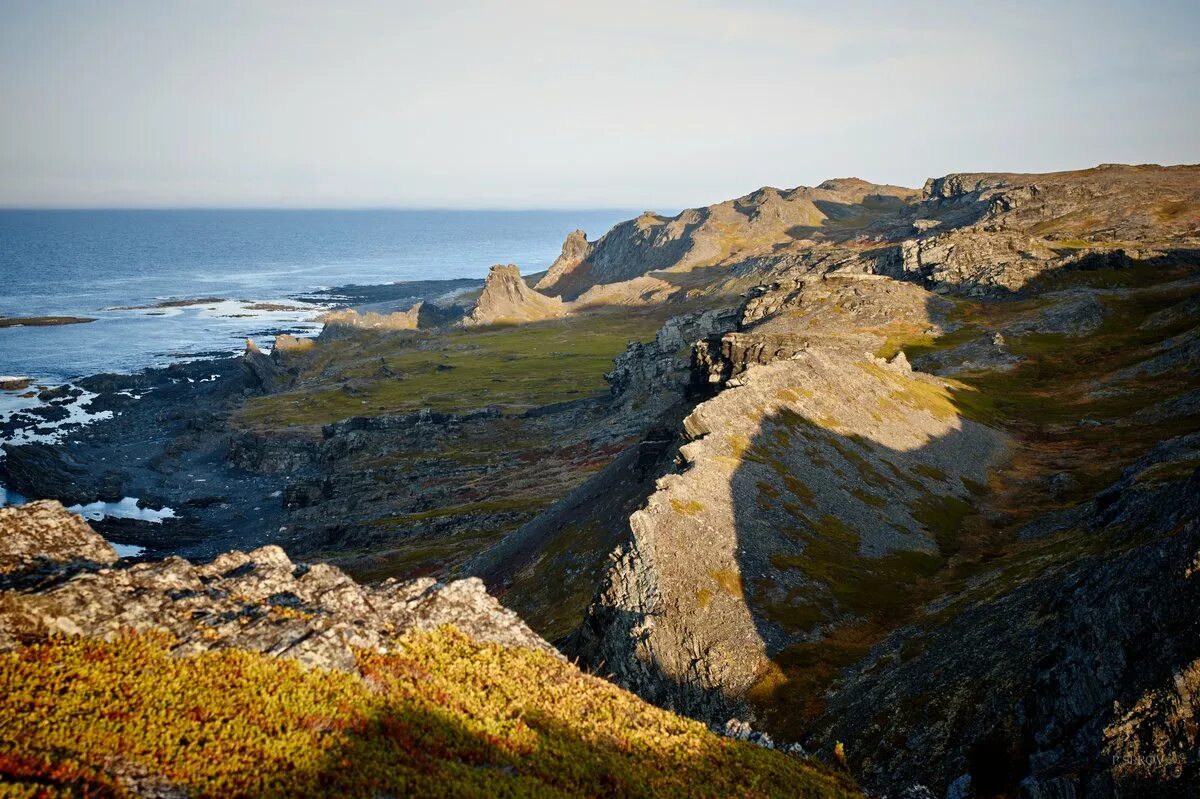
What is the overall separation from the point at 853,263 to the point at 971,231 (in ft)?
92.4

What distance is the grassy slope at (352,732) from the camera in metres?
16.0

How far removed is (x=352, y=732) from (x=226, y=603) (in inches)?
282

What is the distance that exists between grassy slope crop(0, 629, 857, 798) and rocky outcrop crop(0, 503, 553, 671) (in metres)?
0.72

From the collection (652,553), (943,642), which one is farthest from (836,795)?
(652,553)

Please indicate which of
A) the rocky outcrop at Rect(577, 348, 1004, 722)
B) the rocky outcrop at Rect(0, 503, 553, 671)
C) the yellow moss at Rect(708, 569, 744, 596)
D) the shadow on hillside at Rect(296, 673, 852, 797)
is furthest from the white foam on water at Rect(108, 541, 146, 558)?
the shadow on hillside at Rect(296, 673, 852, 797)

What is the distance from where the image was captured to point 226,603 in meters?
23.2

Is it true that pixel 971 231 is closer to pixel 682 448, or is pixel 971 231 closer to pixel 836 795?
pixel 682 448

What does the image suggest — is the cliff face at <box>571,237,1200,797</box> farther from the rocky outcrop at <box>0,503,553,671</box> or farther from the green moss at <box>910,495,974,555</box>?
the rocky outcrop at <box>0,503,553,671</box>

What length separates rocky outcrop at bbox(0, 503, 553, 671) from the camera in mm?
20156

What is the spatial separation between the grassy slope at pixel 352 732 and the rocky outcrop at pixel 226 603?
0.72m

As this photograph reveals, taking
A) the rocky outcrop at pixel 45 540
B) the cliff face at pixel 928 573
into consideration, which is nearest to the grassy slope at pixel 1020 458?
the cliff face at pixel 928 573

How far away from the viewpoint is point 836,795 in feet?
77.8

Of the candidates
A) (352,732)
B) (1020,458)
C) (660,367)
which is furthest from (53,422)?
(1020,458)

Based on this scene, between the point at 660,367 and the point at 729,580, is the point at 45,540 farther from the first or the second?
the point at 660,367
